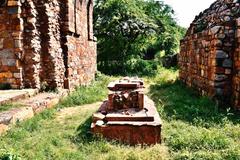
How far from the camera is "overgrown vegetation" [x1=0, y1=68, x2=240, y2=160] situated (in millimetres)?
4324

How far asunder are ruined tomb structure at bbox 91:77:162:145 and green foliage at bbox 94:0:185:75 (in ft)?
34.2

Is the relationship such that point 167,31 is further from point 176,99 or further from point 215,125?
point 215,125

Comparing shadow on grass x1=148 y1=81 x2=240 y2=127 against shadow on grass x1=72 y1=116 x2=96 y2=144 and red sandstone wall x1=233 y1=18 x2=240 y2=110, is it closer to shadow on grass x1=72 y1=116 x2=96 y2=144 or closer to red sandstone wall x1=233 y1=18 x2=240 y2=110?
red sandstone wall x1=233 y1=18 x2=240 y2=110

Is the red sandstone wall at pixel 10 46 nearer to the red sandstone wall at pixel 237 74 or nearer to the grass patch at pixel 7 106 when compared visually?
the grass patch at pixel 7 106

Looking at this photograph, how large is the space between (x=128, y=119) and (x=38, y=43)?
410 centimetres

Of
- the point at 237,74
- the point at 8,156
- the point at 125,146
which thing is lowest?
the point at 125,146

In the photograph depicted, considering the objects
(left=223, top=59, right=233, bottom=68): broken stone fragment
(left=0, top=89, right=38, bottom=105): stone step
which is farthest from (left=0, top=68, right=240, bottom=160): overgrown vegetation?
(left=223, top=59, right=233, bottom=68): broken stone fragment

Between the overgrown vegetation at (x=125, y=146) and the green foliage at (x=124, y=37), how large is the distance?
9.56 m

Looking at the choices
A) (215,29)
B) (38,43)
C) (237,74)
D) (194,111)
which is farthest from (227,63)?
(38,43)

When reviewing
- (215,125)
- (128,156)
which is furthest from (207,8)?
(128,156)

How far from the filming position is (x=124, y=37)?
16484mm

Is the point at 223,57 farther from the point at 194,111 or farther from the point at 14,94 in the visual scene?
the point at 14,94

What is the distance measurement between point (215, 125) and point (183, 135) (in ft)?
2.90

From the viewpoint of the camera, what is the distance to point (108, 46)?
653 inches
